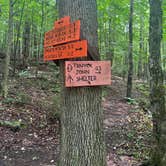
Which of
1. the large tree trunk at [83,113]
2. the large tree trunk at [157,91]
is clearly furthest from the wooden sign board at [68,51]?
the large tree trunk at [157,91]

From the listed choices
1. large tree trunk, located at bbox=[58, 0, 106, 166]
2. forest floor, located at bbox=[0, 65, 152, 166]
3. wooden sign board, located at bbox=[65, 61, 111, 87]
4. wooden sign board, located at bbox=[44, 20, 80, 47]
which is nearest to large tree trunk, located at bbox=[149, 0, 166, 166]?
forest floor, located at bbox=[0, 65, 152, 166]

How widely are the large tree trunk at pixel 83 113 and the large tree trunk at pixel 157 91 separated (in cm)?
188

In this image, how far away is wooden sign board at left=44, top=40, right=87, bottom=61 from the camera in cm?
318

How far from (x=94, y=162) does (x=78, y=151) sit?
0.27 metres

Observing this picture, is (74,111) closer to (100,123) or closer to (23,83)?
(100,123)

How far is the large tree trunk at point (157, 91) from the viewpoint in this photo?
193 inches

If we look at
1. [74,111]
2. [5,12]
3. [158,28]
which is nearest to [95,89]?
[74,111]

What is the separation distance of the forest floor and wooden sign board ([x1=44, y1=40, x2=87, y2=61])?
2663mm

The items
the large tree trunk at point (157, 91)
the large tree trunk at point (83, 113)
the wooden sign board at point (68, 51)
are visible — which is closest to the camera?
the wooden sign board at point (68, 51)

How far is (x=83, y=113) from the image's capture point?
3336 mm

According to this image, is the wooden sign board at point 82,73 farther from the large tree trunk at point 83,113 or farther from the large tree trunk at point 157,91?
the large tree trunk at point 157,91

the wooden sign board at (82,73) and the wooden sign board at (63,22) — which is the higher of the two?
the wooden sign board at (63,22)

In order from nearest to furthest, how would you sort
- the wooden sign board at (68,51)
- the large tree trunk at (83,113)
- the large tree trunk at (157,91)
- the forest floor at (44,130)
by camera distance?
1. the wooden sign board at (68,51)
2. the large tree trunk at (83,113)
3. the large tree trunk at (157,91)
4. the forest floor at (44,130)

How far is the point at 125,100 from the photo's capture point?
12828 mm
